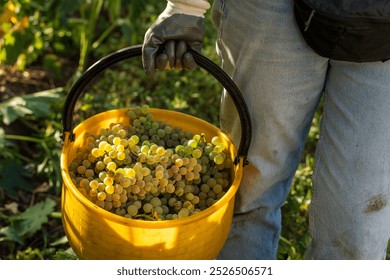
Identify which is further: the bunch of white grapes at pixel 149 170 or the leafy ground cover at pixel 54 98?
the leafy ground cover at pixel 54 98

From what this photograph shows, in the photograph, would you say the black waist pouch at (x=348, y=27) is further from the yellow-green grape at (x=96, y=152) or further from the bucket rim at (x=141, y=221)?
the yellow-green grape at (x=96, y=152)

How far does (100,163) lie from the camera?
5.71ft

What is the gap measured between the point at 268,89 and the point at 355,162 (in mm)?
319

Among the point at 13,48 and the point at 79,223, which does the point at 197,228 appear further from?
the point at 13,48

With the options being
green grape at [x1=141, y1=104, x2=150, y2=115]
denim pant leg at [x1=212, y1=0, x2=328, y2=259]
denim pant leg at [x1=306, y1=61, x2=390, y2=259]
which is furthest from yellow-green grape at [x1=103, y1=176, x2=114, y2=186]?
denim pant leg at [x1=306, y1=61, x2=390, y2=259]

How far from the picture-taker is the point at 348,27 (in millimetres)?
1582

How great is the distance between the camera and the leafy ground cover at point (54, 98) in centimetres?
253

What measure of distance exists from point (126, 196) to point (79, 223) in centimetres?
15

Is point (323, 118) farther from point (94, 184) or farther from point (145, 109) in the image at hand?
point (94, 184)

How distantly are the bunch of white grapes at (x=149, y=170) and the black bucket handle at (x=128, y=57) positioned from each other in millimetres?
111

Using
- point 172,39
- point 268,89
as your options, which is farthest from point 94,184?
point 268,89

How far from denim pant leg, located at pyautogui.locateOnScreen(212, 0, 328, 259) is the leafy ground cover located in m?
0.42

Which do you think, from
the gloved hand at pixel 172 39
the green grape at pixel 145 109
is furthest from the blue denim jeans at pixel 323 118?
the green grape at pixel 145 109
